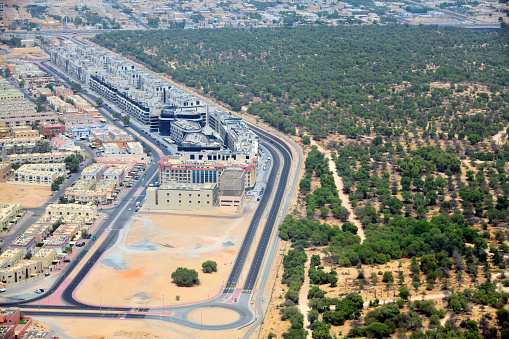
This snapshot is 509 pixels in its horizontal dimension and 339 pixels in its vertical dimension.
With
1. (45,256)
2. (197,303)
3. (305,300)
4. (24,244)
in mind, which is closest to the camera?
(305,300)

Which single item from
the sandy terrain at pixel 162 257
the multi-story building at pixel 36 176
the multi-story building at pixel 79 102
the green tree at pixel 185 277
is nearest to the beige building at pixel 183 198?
the sandy terrain at pixel 162 257

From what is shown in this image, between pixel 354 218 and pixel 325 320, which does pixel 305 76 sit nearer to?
pixel 354 218

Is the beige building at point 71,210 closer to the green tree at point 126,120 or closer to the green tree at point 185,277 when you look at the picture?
the green tree at point 185,277

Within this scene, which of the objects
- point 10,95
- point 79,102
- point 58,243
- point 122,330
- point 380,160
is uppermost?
point 380,160

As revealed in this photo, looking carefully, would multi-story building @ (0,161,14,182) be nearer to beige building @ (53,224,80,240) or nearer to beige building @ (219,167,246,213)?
beige building @ (53,224,80,240)

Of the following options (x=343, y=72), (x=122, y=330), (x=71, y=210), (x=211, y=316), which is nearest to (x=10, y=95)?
(x=71, y=210)

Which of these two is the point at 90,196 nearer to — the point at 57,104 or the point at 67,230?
the point at 67,230

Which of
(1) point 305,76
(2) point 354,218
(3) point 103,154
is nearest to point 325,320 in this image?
(2) point 354,218
